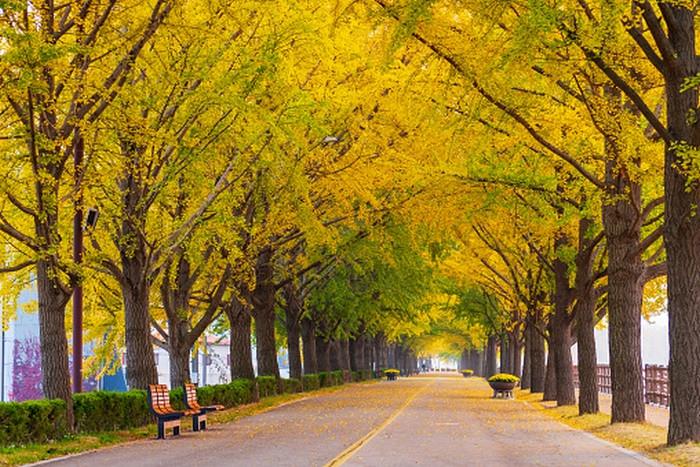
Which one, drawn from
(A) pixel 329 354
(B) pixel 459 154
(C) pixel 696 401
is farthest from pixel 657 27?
(A) pixel 329 354

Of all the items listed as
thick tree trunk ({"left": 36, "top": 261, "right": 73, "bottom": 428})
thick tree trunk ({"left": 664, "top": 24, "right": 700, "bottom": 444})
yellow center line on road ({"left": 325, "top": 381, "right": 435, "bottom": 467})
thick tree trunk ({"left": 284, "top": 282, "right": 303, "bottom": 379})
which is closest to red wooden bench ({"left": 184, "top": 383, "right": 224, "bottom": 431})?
thick tree trunk ({"left": 36, "top": 261, "right": 73, "bottom": 428})

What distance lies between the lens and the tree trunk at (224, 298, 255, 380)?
37.7 metres

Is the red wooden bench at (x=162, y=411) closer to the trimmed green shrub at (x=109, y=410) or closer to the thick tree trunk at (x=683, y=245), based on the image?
the trimmed green shrub at (x=109, y=410)

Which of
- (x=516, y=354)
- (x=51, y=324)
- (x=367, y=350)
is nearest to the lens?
(x=51, y=324)

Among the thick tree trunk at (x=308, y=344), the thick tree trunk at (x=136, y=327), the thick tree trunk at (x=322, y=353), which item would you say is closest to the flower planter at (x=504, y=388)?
the thick tree trunk at (x=308, y=344)

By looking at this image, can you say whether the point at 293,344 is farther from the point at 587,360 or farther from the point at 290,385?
the point at 587,360

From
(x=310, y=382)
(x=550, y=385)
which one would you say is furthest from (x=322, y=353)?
(x=550, y=385)

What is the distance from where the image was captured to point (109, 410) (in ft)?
71.7

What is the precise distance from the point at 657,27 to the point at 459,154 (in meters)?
8.88

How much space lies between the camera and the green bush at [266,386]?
128 feet

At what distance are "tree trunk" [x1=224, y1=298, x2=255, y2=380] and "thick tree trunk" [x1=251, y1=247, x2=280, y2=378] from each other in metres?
1.75

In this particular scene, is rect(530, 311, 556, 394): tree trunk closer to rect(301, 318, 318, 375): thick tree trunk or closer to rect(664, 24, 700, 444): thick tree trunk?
rect(301, 318, 318, 375): thick tree trunk

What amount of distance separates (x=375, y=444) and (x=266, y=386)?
2168cm

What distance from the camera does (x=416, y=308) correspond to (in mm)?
60625
